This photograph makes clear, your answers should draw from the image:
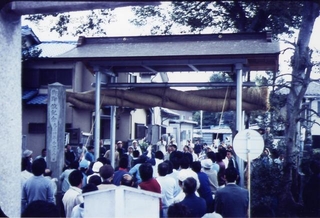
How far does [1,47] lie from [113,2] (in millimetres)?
1580

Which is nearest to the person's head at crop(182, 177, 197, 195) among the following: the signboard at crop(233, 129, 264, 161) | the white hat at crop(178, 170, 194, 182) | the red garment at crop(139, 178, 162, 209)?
the red garment at crop(139, 178, 162, 209)

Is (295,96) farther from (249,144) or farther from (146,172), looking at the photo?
(146,172)

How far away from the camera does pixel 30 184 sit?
23.1 ft

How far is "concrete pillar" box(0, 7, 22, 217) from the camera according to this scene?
5.25 metres

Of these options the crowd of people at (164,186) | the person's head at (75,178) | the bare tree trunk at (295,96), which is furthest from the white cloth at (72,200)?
the bare tree trunk at (295,96)

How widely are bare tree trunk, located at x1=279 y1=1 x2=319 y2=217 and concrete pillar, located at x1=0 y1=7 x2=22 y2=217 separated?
7156 millimetres

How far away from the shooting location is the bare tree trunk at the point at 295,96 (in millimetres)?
10703

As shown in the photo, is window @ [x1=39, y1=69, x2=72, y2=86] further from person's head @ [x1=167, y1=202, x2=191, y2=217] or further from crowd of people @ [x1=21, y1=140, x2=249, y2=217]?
person's head @ [x1=167, y1=202, x2=191, y2=217]

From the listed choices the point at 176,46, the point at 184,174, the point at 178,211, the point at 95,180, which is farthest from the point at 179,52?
the point at 178,211

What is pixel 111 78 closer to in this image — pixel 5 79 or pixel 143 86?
pixel 143 86

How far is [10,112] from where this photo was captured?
5379 mm

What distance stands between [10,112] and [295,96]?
804 centimetres

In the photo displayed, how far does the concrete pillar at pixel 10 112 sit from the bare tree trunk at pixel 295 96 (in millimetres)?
7156

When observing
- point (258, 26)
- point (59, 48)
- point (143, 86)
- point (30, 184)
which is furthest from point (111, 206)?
point (59, 48)
